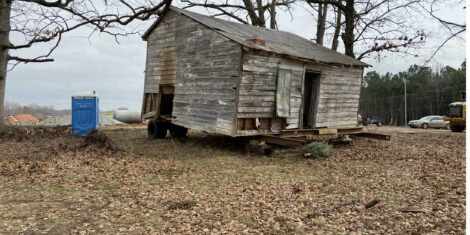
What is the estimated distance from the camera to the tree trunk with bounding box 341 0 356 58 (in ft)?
53.2

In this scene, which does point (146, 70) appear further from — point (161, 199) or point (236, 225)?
point (236, 225)

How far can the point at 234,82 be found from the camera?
9.98 meters

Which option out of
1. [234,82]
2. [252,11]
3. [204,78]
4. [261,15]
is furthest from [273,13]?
[234,82]

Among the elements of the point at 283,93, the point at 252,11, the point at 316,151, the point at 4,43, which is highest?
the point at 252,11

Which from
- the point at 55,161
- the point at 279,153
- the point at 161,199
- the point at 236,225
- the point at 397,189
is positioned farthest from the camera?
the point at 279,153

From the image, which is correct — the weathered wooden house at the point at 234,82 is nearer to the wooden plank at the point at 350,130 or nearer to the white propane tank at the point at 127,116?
the wooden plank at the point at 350,130

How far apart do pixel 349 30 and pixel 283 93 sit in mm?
7876

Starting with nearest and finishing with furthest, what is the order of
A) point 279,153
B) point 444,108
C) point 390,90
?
point 279,153 → point 444,108 → point 390,90

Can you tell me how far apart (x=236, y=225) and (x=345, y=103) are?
1040 centimetres

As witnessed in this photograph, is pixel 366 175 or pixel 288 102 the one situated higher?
pixel 288 102

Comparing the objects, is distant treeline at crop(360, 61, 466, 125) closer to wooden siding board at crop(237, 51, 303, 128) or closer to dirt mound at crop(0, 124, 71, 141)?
wooden siding board at crop(237, 51, 303, 128)

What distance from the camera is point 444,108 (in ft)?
158

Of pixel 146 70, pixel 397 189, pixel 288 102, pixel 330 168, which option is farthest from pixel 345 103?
pixel 146 70

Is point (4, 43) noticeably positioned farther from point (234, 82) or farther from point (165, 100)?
point (234, 82)
